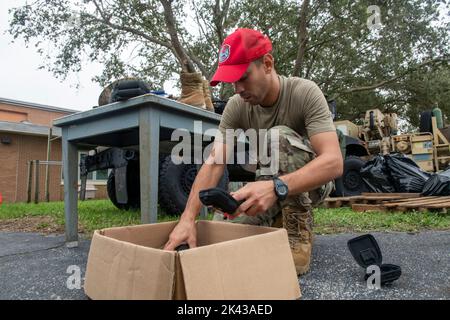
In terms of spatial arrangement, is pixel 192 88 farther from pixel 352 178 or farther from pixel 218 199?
pixel 352 178

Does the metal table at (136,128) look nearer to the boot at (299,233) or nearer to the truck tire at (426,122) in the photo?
the boot at (299,233)

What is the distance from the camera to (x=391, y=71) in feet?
36.3

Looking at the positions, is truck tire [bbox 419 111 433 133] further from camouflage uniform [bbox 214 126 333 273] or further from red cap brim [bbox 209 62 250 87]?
red cap brim [bbox 209 62 250 87]

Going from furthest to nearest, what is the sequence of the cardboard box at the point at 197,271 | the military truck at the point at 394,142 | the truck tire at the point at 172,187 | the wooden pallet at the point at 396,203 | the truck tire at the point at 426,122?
the truck tire at the point at 426,122
the military truck at the point at 394,142
the wooden pallet at the point at 396,203
the truck tire at the point at 172,187
the cardboard box at the point at 197,271

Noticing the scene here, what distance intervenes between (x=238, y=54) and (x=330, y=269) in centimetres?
101

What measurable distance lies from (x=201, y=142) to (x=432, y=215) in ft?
7.93

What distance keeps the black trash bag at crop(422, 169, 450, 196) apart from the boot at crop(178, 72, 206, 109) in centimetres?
354

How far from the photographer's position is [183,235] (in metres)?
1.39

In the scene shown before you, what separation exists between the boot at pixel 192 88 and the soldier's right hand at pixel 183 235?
3.44 ft

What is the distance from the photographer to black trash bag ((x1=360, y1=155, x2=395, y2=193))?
5.60m

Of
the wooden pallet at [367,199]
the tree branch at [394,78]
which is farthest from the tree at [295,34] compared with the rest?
the wooden pallet at [367,199]

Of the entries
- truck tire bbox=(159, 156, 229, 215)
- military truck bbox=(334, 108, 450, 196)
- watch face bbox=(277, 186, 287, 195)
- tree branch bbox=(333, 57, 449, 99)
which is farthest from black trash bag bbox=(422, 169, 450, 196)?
tree branch bbox=(333, 57, 449, 99)

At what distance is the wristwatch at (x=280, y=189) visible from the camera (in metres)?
Result: 1.21
